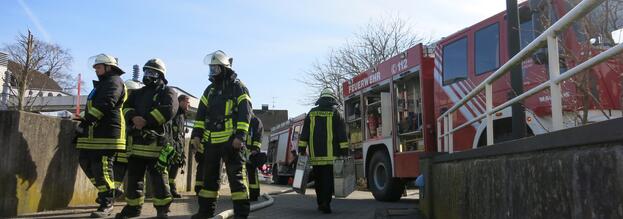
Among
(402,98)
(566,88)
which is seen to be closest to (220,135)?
(566,88)

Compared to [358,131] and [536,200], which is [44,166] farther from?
[358,131]

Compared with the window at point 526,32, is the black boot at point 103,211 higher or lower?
lower

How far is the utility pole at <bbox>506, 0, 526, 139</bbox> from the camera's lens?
5375mm

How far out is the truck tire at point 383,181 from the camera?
10242 millimetres

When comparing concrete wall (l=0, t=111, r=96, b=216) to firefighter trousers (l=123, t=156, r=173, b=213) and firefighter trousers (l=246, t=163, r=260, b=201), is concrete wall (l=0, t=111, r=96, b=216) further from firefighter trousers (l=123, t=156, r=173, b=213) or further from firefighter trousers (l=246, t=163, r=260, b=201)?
firefighter trousers (l=246, t=163, r=260, b=201)

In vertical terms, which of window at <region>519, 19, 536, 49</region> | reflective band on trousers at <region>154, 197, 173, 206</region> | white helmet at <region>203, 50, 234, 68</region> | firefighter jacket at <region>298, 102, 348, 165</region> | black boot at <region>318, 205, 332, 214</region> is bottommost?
black boot at <region>318, 205, 332, 214</region>

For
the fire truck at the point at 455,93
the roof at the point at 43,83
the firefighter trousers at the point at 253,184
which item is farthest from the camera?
the roof at the point at 43,83

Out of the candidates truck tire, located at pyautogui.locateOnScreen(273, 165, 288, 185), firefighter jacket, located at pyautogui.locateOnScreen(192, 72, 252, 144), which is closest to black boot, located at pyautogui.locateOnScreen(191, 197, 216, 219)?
firefighter jacket, located at pyautogui.locateOnScreen(192, 72, 252, 144)

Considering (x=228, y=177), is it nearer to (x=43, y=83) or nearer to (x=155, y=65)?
(x=155, y=65)

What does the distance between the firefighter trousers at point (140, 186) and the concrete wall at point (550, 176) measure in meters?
3.14

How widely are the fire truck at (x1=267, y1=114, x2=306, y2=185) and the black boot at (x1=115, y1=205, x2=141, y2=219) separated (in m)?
15.4

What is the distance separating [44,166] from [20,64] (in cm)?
3036

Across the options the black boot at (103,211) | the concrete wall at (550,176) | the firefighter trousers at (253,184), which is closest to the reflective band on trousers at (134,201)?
the black boot at (103,211)

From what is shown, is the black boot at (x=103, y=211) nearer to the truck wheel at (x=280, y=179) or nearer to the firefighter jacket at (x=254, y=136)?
the firefighter jacket at (x=254, y=136)
